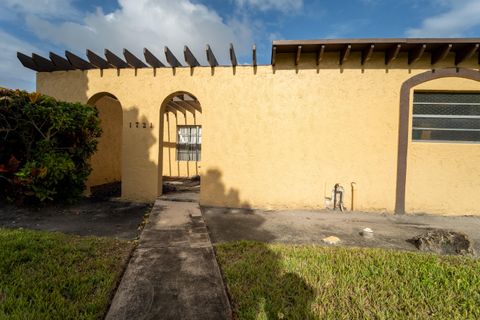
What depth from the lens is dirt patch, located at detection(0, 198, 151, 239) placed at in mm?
4633

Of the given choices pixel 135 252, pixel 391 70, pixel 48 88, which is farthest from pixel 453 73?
pixel 48 88

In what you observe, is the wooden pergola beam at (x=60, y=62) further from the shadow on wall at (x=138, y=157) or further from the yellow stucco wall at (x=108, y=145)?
the shadow on wall at (x=138, y=157)

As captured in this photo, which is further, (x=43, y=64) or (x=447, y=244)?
(x=43, y=64)

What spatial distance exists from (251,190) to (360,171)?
3275mm

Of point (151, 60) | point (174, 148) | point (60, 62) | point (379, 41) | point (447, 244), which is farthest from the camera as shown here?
point (174, 148)

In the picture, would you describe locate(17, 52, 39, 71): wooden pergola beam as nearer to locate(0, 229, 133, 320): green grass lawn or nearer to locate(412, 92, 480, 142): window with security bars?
locate(0, 229, 133, 320): green grass lawn

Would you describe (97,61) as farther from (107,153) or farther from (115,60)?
(107,153)

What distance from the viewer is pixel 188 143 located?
12.3 meters

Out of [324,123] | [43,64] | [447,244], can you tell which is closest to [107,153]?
[43,64]

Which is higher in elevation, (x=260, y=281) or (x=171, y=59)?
(x=171, y=59)

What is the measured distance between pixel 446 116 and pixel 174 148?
11.2 meters

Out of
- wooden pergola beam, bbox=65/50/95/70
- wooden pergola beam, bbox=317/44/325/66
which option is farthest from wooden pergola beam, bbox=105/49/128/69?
wooden pergola beam, bbox=317/44/325/66

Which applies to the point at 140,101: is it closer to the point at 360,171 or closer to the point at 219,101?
the point at 219,101

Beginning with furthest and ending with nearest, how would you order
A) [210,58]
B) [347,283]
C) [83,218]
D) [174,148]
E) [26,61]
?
[174,148], [26,61], [210,58], [83,218], [347,283]
